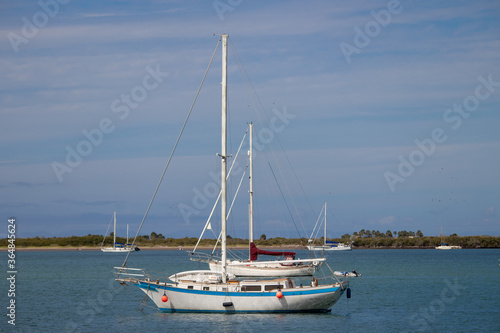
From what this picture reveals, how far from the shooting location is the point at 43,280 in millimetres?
79750

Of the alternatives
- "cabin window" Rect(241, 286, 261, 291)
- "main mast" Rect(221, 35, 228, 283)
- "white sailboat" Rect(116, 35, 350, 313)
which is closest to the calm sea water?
"white sailboat" Rect(116, 35, 350, 313)

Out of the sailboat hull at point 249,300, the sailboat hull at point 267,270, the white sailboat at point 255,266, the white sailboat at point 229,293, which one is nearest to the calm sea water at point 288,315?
the sailboat hull at point 249,300

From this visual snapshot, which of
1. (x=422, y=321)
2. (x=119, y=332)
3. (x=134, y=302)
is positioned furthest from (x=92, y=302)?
(x=422, y=321)

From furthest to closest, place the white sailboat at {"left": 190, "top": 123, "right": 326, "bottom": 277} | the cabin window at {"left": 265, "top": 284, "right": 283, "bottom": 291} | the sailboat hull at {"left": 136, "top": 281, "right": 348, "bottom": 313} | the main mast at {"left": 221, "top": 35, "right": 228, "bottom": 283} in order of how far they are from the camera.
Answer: the white sailboat at {"left": 190, "top": 123, "right": 326, "bottom": 277} < the main mast at {"left": 221, "top": 35, "right": 228, "bottom": 283} < the cabin window at {"left": 265, "top": 284, "right": 283, "bottom": 291} < the sailboat hull at {"left": 136, "top": 281, "right": 348, "bottom": 313}

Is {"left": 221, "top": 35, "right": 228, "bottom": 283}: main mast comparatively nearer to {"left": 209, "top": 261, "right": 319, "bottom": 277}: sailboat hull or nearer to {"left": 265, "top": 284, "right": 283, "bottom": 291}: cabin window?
{"left": 265, "top": 284, "right": 283, "bottom": 291}: cabin window

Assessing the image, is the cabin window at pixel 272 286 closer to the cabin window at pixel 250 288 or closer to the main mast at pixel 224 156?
the cabin window at pixel 250 288

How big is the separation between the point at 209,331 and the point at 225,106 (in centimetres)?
1488

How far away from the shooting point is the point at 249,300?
42281mm

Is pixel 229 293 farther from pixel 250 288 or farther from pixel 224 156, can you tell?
pixel 224 156

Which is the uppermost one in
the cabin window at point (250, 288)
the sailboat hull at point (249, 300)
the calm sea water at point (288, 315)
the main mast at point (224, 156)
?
the main mast at point (224, 156)

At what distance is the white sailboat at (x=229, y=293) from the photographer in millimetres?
42344

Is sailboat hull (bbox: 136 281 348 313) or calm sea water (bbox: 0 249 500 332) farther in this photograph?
sailboat hull (bbox: 136 281 348 313)

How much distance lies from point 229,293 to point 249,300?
139cm

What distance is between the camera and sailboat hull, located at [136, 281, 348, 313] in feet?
139
